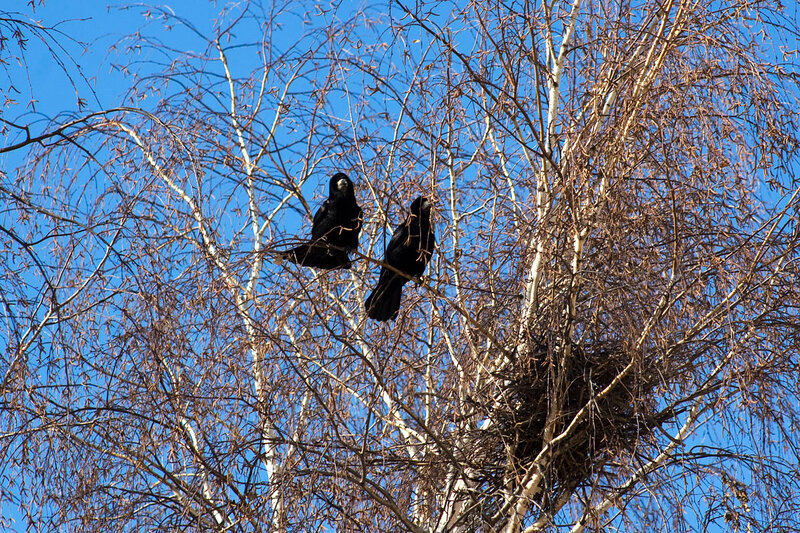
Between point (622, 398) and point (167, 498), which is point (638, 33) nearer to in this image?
point (622, 398)

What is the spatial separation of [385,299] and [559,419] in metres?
1.31

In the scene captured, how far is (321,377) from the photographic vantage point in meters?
4.43

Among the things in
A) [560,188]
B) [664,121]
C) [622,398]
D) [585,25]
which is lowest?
[622,398]

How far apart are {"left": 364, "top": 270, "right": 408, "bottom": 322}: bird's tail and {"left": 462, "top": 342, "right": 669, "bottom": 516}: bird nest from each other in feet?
2.67

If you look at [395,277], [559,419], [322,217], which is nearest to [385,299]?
[395,277]

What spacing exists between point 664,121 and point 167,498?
9.19ft

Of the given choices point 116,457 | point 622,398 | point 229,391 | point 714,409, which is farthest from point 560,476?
point 116,457

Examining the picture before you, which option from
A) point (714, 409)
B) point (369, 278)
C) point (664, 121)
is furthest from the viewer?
point (369, 278)

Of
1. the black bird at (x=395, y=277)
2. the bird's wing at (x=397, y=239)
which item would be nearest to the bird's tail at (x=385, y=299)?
the black bird at (x=395, y=277)

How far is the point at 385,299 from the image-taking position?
5.31 metres

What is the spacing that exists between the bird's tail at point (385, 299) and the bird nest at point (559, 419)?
0.81 meters

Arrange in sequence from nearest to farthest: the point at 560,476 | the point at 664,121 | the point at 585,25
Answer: the point at 664,121
the point at 560,476
the point at 585,25

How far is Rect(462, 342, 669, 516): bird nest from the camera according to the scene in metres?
4.38

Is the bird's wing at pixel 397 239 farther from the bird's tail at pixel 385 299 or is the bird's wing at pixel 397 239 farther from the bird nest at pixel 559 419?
the bird nest at pixel 559 419
